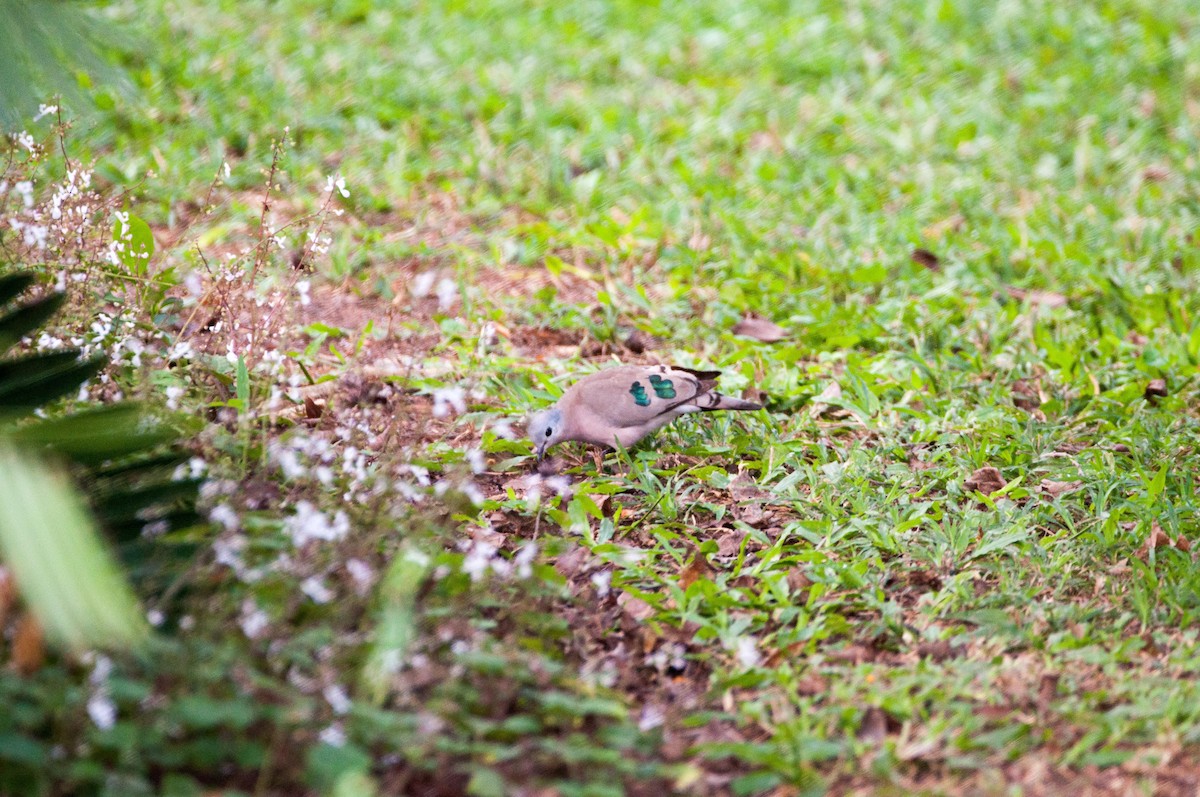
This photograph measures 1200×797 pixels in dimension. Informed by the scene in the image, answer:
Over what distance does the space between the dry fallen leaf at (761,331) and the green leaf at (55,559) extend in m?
3.22

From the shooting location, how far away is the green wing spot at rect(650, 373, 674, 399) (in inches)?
152

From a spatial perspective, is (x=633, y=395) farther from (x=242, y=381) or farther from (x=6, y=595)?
(x=6, y=595)

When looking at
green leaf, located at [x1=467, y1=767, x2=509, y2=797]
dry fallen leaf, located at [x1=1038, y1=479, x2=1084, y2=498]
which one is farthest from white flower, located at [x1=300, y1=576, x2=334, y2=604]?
dry fallen leaf, located at [x1=1038, y1=479, x2=1084, y2=498]

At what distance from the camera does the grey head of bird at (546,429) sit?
12.6 ft

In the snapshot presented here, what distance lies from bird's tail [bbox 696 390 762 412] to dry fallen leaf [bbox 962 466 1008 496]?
68cm

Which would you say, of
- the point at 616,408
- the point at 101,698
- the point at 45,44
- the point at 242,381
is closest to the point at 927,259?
the point at 616,408

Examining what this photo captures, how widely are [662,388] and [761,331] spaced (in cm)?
115

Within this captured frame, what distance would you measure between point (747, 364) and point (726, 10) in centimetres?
429

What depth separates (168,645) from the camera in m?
2.27

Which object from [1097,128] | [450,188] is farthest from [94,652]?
[1097,128]

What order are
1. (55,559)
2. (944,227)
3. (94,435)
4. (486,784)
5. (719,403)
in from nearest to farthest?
(55,559) → (486,784) → (94,435) → (719,403) → (944,227)

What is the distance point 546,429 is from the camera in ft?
12.6

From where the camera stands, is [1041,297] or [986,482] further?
[1041,297]

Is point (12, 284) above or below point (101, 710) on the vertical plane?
above
